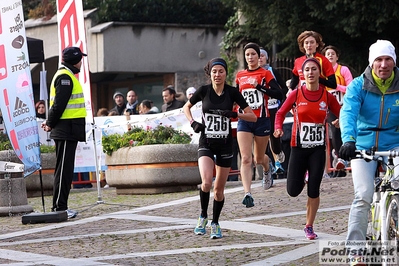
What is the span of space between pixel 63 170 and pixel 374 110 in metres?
5.88

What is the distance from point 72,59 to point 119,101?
757cm

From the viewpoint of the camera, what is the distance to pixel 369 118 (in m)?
7.84

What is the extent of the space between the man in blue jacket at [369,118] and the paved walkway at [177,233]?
3.66ft

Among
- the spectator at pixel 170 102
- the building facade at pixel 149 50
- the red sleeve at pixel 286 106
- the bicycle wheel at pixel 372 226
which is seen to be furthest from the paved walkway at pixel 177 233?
the building facade at pixel 149 50

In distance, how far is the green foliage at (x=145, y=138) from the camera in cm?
1573

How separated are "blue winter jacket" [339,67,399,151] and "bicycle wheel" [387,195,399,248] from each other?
2.06 feet

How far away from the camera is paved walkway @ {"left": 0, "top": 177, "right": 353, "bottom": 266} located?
9.15 metres

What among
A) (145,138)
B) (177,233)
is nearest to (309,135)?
(177,233)

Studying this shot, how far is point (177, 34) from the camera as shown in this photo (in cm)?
2922

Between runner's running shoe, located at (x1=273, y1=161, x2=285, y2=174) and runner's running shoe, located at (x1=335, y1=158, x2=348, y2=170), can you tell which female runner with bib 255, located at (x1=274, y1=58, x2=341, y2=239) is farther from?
runner's running shoe, located at (x1=335, y1=158, x2=348, y2=170)

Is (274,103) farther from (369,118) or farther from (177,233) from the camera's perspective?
(369,118)

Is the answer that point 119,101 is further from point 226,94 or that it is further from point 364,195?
point 364,195

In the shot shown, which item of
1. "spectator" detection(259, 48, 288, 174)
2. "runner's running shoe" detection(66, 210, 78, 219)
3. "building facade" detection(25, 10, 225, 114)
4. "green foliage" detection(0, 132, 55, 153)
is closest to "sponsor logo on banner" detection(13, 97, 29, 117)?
"runner's running shoe" detection(66, 210, 78, 219)

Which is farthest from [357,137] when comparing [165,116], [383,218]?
[165,116]
